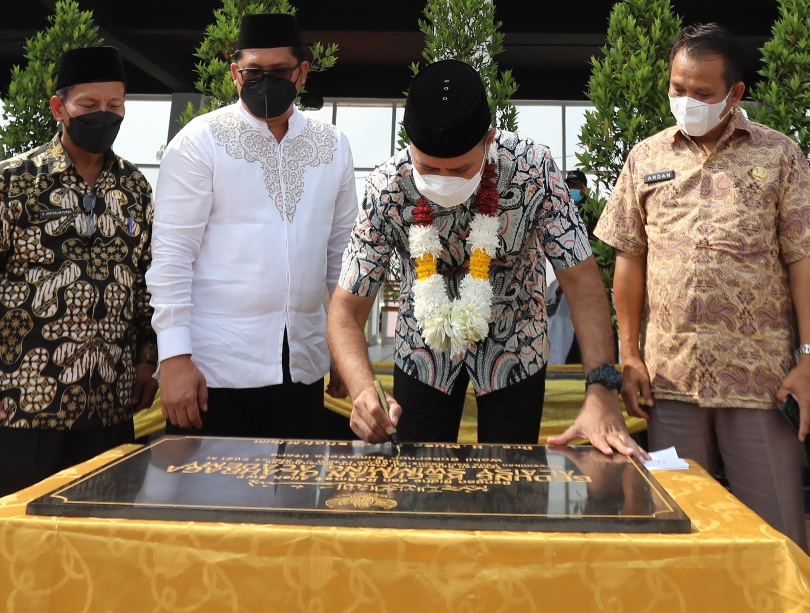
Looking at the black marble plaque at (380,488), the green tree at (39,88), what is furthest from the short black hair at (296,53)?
the green tree at (39,88)

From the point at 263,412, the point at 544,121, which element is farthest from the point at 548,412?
the point at 544,121

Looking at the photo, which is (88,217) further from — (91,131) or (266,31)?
(266,31)

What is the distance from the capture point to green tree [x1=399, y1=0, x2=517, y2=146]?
3783 millimetres

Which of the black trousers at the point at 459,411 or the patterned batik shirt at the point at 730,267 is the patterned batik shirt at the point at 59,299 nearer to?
the black trousers at the point at 459,411

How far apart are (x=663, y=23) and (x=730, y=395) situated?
212cm

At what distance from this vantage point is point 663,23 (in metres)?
3.53

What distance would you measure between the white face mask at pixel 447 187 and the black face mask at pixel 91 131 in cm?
106

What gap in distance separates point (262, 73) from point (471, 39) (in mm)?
1831

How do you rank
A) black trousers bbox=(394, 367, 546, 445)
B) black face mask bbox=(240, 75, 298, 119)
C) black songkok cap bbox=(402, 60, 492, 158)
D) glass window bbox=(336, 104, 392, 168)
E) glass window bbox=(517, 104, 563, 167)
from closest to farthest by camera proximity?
black songkok cap bbox=(402, 60, 492, 158)
black trousers bbox=(394, 367, 546, 445)
black face mask bbox=(240, 75, 298, 119)
glass window bbox=(517, 104, 563, 167)
glass window bbox=(336, 104, 392, 168)

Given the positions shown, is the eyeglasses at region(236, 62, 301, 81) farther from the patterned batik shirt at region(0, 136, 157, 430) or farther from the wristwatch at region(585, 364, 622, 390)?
the wristwatch at region(585, 364, 622, 390)

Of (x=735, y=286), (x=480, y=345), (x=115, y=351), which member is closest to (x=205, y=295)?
(x=115, y=351)

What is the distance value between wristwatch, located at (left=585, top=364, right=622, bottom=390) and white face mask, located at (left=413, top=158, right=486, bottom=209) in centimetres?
51

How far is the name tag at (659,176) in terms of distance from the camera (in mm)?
2230

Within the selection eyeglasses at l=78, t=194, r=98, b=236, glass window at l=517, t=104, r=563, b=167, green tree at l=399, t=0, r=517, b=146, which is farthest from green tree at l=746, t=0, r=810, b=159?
glass window at l=517, t=104, r=563, b=167
